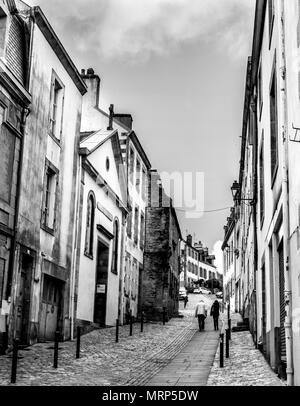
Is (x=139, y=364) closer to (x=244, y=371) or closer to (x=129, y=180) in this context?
(x=244, y=371)

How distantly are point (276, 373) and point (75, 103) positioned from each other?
12.4 metres

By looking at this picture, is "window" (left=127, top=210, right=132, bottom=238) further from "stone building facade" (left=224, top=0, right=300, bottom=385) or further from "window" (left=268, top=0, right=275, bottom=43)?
"window" (left=268, top=0, right=275, bottom=43)

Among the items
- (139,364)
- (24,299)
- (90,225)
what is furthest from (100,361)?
(90,225)

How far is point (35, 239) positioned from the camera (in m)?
17.4

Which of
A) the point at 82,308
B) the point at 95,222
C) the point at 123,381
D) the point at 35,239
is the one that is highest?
the point at 95,222

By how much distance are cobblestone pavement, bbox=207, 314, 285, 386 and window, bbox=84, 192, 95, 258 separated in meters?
6.79

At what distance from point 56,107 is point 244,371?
10.4 m

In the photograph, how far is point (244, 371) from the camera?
44.2 feet

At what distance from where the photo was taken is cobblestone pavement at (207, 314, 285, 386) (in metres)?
11.8

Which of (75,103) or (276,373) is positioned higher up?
(75,103)

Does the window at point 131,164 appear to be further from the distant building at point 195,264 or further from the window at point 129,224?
the distant building at point 195,264
